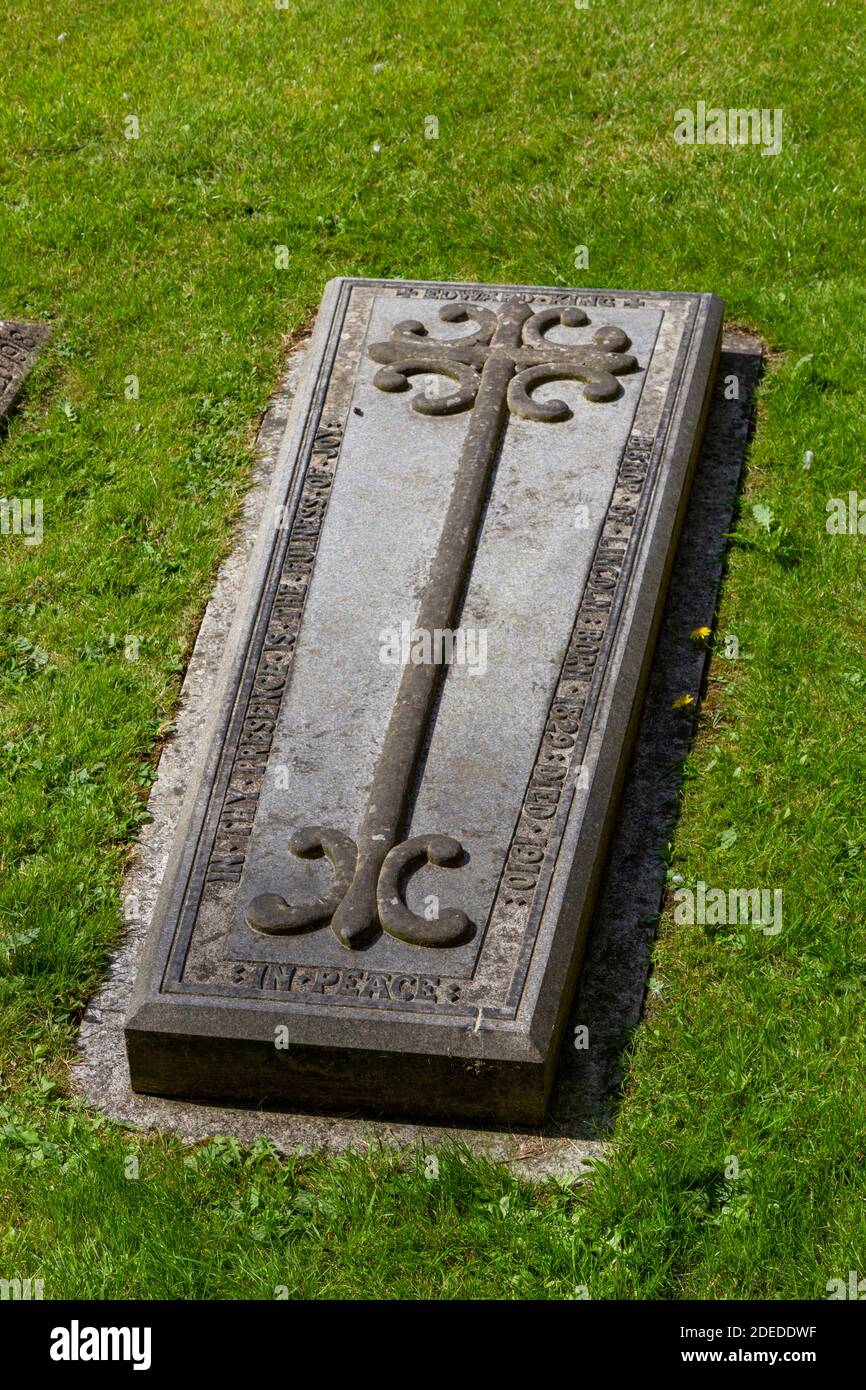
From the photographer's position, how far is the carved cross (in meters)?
5.12

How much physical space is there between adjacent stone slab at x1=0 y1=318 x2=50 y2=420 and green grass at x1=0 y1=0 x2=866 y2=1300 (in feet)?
0.30

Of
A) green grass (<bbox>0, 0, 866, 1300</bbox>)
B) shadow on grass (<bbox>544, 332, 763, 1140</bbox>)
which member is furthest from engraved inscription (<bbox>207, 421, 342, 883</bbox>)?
shadow on grass (<bbox>544, 332, 763, 1140</bbox>)

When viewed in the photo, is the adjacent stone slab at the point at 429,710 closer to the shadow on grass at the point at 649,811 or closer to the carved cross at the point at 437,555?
the carved cross at the point at 437,555

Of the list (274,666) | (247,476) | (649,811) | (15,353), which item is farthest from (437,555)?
(15,353)

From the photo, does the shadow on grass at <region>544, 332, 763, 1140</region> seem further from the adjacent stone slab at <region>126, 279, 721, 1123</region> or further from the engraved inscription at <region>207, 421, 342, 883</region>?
the engraved inscription at <region>207, 421, 342, 883</region>

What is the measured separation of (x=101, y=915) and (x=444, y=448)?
2222 millimetres

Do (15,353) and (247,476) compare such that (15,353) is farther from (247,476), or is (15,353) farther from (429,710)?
(429,710)

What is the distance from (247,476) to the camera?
290 inches

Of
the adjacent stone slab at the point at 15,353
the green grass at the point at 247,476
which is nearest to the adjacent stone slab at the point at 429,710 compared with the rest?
the green grass at the point at 247,476

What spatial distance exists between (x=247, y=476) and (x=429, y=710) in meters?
2.05

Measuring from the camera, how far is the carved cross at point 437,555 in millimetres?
5117

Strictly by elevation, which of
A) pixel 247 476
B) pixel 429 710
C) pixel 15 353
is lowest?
pixel 429 710

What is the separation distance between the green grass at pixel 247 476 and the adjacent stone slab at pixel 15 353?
0.09 meters
